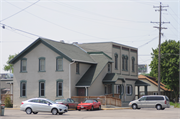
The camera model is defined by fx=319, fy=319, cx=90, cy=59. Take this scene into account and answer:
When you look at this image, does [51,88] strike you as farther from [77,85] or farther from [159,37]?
[159,37]

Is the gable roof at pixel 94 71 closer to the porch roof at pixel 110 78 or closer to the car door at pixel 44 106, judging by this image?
the porch roof at pixel 110 78

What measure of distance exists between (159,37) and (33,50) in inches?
726

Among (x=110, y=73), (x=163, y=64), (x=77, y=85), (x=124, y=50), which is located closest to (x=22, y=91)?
(x=77, y=85)

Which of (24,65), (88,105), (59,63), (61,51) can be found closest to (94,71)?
(59,63)

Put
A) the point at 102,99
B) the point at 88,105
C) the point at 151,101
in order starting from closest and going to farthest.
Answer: the point at 88,105 < the point at 151,101 < the point at 102,99

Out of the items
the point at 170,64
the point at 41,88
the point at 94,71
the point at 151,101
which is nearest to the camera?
the point at 151,101

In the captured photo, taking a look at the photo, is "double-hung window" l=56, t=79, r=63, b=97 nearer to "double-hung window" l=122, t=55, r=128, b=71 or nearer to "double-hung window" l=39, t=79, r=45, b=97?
"double-hung window" l=39, t=79, r=45, b=97

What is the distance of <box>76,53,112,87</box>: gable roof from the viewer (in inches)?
1727

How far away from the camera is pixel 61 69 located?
143 ft

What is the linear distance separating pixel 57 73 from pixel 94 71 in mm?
5863

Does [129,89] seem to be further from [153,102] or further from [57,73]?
[57,73]

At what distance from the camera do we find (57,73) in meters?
43.5

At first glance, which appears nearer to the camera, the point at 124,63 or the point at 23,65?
the point at 23,65

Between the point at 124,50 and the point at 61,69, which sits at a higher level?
the point at 124,50
